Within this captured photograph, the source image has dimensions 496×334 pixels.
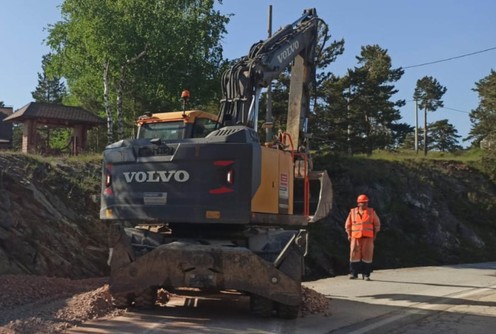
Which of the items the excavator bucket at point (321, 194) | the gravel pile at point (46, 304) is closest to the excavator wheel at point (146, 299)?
the gravel pile at point (46, 304)

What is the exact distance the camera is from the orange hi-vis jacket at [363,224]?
1375 centimetres

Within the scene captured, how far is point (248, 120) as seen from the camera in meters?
10.0

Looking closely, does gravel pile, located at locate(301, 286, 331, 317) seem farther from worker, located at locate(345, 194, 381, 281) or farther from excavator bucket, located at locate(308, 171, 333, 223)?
worker, located at locate(345, 194, 381, 281)

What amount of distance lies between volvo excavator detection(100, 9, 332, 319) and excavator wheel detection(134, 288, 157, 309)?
15 mm

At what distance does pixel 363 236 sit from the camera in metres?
13.8

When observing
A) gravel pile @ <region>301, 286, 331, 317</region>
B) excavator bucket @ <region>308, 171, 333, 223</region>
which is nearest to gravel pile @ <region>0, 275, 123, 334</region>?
gravel pile @ <region>301, 286, 331, 317</region>

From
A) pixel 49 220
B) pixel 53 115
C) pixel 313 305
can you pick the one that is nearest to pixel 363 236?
pixel 313 305

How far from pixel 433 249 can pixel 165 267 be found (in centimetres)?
2284

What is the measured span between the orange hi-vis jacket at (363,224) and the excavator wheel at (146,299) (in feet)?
20.5

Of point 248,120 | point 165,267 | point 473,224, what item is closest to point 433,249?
point 473,224

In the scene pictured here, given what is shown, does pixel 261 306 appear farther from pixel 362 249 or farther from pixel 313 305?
pixel 362 249

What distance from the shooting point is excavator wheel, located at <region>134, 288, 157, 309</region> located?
8.82 m

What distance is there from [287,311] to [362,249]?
5.92 m

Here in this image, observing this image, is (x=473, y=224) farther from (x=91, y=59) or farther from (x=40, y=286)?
(x=40, y=286)
